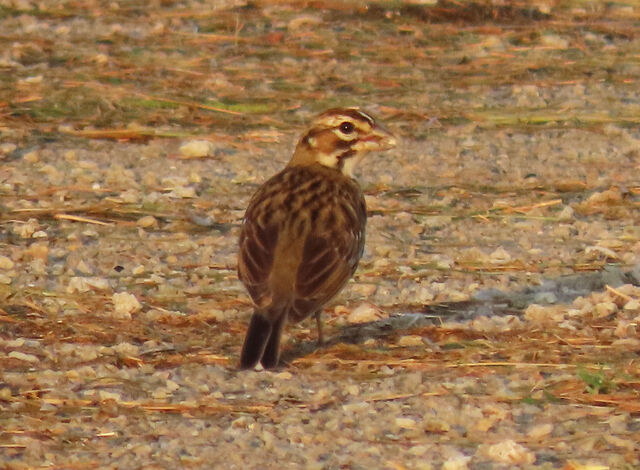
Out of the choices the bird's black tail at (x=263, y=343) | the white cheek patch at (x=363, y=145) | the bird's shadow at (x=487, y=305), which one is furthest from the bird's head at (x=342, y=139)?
the bird's black tail at (x=263, y=343)

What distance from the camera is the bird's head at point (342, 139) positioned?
8.31m

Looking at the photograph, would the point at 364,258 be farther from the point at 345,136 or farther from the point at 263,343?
the point at 263,343

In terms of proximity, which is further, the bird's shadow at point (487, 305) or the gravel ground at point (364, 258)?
the bird's shadow at point (487, 305)

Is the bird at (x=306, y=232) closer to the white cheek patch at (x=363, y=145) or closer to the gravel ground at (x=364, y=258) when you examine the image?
the white cheek patch at (x=363, y=145)

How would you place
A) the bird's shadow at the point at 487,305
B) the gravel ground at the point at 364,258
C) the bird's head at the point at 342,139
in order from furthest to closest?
the bird's head at the point at 342,139
the bird's shadow at the point at 487,305
the gravel ground at the point at 364,258

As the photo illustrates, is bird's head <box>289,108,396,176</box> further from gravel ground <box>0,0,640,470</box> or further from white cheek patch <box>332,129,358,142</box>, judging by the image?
gravel ground <box>0,0,640,470</box>

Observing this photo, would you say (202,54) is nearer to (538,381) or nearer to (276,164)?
(276,164)

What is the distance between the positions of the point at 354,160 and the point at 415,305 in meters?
0.80

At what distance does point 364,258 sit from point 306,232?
1.68 meters

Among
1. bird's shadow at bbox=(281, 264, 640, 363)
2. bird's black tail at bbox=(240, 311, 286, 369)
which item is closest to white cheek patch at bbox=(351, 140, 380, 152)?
bird's shadow at bbox=(281, 264, 640, 363)

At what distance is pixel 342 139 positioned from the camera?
8.31 m

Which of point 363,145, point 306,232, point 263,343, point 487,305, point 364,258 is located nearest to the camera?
point 263,343

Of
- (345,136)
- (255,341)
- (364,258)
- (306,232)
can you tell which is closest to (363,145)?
(345,136)

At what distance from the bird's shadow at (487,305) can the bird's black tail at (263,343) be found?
405 mm
